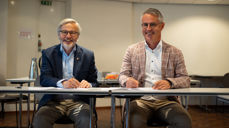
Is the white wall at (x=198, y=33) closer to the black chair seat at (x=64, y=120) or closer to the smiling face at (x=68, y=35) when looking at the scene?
the smiling face at (x=68, y=35)

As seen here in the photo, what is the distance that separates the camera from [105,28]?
5.95 metres

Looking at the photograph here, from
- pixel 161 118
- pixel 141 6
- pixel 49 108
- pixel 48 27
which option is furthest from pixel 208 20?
pixel 49 108

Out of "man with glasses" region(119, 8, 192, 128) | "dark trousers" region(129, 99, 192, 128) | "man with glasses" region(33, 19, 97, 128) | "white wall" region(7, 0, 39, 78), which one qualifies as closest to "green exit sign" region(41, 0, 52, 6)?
"white wall" region(7, 0, 39, 78)

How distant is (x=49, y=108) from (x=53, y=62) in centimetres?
52

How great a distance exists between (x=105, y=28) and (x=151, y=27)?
150 inches

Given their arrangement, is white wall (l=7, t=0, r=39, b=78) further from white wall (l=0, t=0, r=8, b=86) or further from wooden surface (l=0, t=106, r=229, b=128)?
wooden surface (l=0, t=106, r=229, b=128)

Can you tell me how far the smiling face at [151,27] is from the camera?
2207 mm

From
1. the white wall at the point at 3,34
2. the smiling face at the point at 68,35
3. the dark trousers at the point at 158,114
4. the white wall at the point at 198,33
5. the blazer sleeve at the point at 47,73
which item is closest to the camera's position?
the dark trousers at the point at 158,114

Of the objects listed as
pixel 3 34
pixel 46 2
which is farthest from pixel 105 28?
pixel 3 34

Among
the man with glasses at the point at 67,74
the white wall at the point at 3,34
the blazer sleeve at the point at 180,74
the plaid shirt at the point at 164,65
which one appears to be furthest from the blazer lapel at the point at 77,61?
the white wall at the point at 3,34

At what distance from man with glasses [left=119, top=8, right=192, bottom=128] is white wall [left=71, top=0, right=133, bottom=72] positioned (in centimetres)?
360

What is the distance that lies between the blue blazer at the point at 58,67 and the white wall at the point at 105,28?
3460mm

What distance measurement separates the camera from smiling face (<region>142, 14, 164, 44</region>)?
2.21 meters

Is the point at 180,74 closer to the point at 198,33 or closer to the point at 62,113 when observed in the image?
the point at 62,113
